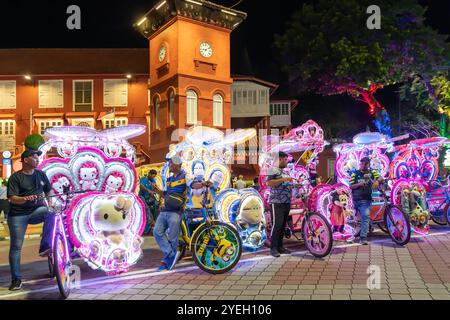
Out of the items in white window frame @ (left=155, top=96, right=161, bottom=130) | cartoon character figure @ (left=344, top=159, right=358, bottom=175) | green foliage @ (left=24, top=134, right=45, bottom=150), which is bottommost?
cartoon character figure @ (left=344, top=159, right=358, bottom=175)

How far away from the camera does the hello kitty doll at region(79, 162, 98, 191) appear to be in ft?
25.2

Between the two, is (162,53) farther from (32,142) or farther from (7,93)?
(32,142)

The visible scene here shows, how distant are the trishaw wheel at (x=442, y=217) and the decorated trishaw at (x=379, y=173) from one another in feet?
6.11

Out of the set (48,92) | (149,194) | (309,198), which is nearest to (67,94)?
(48,92)

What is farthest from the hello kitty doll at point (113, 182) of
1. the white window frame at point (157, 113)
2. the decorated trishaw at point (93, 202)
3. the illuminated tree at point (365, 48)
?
the illuminated tree at point (365, 48)

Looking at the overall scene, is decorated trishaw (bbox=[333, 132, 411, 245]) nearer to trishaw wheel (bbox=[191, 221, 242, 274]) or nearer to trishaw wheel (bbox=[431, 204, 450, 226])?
trishaw wheel (bbox=[431, 204, 450, 226])

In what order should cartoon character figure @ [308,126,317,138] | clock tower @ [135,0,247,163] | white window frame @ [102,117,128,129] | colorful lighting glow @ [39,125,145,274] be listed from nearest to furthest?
colorful lighting glow @ [39,125,145,274]
cartoon character figure @ [308,126,317,138]
clock tower @ [135,0,247,163]
white window frame @ [102,117,128,129]

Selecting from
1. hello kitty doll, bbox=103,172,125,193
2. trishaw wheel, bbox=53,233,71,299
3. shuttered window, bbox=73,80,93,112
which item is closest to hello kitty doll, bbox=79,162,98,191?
hello kitty doll, bbox=103,172,125,193

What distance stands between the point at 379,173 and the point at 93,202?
7443 mm

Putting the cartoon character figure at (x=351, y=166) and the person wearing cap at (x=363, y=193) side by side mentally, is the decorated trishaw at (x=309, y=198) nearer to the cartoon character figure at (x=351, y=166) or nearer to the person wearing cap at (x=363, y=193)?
the person wearing cap at (x=363, y=193)

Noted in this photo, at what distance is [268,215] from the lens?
9.45m

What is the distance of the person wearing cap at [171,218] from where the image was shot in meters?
7.33

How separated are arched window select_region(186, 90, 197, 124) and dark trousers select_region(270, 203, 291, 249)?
569 inches
